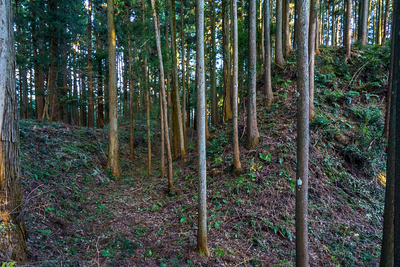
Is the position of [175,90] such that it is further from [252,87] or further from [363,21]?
[363,21]

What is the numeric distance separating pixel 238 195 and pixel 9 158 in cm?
649

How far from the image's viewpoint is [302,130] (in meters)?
4.41

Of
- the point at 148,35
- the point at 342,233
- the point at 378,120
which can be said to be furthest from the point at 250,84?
the point at 378,120

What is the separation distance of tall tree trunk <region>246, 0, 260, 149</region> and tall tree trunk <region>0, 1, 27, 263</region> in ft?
23.7

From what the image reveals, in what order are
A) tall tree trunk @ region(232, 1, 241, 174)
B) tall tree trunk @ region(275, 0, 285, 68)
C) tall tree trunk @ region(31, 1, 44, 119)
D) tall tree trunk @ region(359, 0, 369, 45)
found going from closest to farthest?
tall tree trunk @ region(232, 1, 241, 174), tall tree trunk @ region(275, 0, 285, 68), tall tree trunk @ region(31, 1, 44, 119), tall tree trunk @ region(359, 0, 369, 45)

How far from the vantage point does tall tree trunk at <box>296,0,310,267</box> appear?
441 cm

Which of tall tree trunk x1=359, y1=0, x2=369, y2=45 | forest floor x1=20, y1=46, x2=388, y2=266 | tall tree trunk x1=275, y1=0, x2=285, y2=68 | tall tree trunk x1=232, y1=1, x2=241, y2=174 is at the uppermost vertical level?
tall tree trunk x1=359, y1=0, x2=369, y2=45

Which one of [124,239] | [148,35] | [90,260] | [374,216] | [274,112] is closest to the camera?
[90,260]

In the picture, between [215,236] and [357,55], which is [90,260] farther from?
[357,55]

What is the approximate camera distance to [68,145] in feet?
34.9

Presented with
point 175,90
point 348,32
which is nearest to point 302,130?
point 175,90

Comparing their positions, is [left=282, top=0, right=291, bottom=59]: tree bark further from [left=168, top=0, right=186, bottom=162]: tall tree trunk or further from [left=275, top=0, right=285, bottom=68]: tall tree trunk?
[left=168, top=0, right=186, bottom=162]: tall tree trunk

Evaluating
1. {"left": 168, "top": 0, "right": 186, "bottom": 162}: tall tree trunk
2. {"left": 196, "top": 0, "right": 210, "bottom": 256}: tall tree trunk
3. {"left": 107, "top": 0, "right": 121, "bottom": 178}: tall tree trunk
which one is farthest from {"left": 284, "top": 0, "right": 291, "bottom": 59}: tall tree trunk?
{"left": 196, "top": 0, "right": 210, "bottom": 256}: tall tree trunk

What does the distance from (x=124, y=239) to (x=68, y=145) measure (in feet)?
22.0
